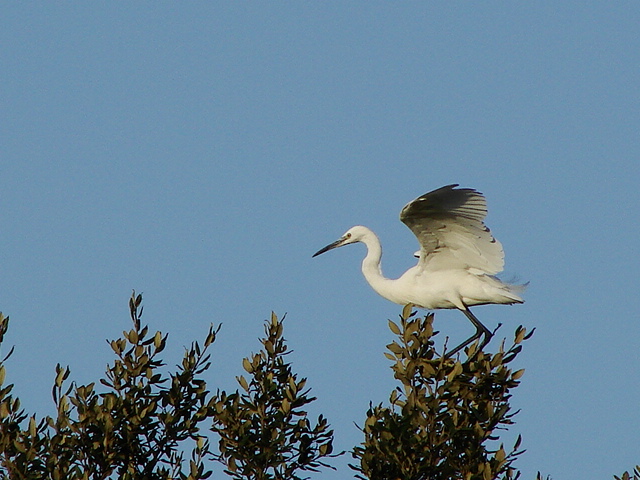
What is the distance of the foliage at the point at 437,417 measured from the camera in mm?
7391

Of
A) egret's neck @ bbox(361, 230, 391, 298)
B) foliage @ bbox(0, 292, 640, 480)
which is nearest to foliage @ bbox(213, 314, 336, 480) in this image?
foliage @ bbox(0, 292, 640, 480)

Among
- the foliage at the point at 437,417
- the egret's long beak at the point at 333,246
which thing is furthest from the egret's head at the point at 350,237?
the foliage at the point at 437,417

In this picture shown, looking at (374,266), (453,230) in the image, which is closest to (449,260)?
(453,230)

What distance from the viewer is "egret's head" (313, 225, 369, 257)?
41.9 feet

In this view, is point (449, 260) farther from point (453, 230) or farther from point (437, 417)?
point (437, 417)

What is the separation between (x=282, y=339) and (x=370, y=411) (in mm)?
890

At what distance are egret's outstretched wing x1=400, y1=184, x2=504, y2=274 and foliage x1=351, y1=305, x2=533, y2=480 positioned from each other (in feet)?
7.73

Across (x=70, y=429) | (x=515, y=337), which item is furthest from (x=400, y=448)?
(x=70, y=429)

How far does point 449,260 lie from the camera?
11.6m

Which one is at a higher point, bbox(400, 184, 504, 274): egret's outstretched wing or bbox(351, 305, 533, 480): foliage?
bbox(400, 184, 504, 274): egret's outstretched wing

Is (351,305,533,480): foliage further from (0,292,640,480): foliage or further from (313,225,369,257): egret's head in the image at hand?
(313,225,369,257): egret's head

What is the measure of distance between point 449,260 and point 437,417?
4.03 m

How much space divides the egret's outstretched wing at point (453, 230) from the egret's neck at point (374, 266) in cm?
75

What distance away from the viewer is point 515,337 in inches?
324
